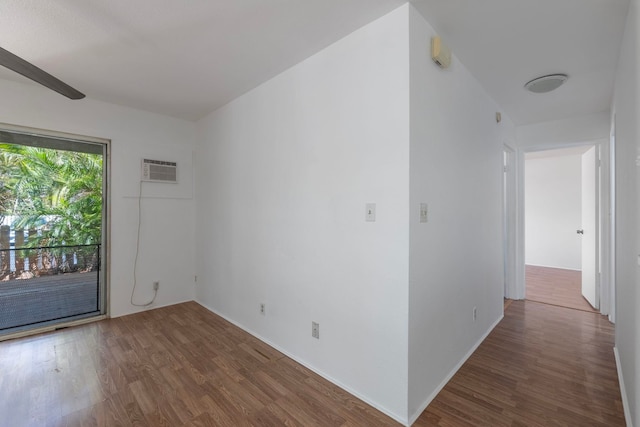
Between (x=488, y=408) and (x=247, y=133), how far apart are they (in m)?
3.00

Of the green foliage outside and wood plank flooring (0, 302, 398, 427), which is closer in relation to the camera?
A: wood plank flooring (0, 302, 398, 427)

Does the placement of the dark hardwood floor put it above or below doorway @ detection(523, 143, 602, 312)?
below

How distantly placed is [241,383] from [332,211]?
1411 millimetres

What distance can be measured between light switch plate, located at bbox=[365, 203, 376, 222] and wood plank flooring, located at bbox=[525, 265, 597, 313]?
12.0 feet

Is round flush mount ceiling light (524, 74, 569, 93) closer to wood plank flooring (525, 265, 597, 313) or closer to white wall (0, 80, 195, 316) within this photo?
wood plank flooring (525, 265, 597, 313)

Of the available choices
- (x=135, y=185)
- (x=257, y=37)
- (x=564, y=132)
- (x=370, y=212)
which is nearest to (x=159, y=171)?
(x=135, y=185)

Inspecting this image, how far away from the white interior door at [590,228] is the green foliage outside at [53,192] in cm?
605

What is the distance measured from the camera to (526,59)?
7.38ft

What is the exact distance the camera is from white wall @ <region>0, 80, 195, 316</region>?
9.53 ft

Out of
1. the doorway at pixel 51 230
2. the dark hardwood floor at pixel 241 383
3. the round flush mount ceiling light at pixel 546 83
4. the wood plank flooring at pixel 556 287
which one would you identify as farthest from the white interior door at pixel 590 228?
the doorway at pixel 51 230

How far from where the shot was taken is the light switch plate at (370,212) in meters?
1.85

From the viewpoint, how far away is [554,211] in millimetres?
6402

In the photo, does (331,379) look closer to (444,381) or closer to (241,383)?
(241,383)

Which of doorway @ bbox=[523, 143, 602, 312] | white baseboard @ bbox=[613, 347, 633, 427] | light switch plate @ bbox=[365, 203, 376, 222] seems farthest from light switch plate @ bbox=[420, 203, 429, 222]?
doorway @ bbox=[523, 143, 602, 312]
